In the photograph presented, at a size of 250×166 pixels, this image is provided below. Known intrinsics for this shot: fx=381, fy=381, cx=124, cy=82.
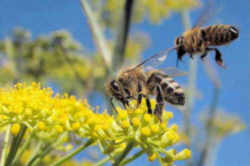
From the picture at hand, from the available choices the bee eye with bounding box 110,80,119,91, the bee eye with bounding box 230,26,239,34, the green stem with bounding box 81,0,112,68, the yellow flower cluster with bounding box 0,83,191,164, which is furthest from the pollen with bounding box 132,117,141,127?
the green stem with bounding box 81,0,112,68

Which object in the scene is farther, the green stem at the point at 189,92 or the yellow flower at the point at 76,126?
the green stem at the point at 189,92

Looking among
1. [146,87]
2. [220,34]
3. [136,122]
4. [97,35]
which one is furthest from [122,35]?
[136,122]

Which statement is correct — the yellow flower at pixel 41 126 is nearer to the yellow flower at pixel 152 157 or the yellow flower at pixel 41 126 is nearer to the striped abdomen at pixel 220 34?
the yellow flower at pixel 152 157

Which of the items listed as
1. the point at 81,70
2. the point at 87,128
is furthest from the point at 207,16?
the point at 81,70

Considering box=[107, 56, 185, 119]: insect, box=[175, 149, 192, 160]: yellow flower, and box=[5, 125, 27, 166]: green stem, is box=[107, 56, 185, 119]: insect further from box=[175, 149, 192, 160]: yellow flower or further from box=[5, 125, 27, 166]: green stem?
box=[5, 125, 27, 166]: green stem

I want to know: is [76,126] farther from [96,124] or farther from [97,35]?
[97,35]

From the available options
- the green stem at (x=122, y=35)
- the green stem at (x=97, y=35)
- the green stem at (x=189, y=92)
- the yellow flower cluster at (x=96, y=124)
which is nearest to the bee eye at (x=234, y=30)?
the yellow flower cluster at (x=96, y=124)
